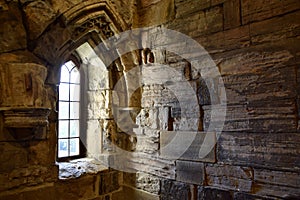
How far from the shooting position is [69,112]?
97.5 inches

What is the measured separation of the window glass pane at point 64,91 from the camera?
241 cm

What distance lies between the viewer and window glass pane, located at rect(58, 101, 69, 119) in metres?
2.39

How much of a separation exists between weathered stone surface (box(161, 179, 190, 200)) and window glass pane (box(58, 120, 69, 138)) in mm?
986

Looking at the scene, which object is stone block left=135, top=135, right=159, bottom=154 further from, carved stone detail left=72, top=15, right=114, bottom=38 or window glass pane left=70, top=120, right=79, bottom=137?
carved stone detail left=72, top=15, right=114, bottom=38

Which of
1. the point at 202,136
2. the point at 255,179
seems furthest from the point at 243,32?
the point at 255,179

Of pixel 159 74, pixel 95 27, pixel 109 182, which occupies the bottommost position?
pixel 109 182

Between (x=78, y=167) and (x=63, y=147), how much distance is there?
266 mm

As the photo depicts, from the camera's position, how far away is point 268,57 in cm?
159

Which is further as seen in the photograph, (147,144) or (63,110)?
(63,110)

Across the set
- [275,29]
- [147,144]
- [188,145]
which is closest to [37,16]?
[147,144]

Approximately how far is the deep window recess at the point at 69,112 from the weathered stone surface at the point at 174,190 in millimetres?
912

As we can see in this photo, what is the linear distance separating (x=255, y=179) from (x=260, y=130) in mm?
309

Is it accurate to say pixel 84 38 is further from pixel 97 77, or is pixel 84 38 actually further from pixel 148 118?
pixel 148 118

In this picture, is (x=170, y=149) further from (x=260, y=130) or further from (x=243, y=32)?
(x=243, y=32)
